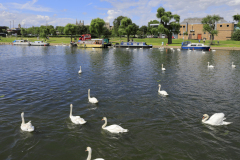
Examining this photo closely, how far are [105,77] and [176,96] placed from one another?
9.78 m

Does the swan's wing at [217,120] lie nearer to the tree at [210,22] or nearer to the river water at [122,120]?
the river water at [122,120]

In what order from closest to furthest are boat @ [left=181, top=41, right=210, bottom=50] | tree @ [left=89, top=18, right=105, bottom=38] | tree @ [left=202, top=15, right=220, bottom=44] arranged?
boat @ [left=181, top=41, right=210, bottom=50] → tree @ [left=202, top=15, right=220, bottom=44] → tree @ [left=89, top=18, right=105, bottom=38]

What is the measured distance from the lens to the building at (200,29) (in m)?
100

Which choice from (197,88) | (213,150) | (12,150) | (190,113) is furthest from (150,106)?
(12,150)

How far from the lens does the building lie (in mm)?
100312

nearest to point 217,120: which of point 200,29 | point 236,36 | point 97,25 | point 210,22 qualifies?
point 210,22

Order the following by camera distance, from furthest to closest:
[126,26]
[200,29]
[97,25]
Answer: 1. [200,29]
2. [97,25]
3. [126,26]

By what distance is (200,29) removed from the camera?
A: 108 m

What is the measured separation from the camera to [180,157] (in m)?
8.04

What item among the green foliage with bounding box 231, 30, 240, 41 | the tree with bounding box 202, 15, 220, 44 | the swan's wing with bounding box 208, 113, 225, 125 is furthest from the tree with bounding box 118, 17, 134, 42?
the swan's wing with bounding box 208, 113, 225, 125

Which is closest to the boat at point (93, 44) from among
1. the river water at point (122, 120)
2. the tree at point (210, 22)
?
the tree at point (210, 22)

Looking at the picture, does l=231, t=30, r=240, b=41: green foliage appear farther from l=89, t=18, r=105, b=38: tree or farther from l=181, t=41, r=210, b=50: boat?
l=89, t=18, r=105, b=38: tree

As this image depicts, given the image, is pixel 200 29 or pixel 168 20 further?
pixel 200 29

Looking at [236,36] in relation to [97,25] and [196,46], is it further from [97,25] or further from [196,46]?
[97,25]
